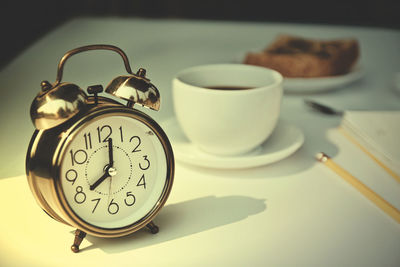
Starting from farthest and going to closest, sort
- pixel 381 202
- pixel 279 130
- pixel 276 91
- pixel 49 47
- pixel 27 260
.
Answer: pixel 49 47 → pixel 279 130 → pixel 276 91 → pixel 381 202 → pixel 27 260

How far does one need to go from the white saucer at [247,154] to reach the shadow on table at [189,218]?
0.07 metres

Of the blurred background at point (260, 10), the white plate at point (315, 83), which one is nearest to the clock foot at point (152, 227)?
the white plate at point (315, 83)

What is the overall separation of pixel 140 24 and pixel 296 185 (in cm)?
122

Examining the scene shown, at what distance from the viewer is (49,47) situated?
4.45 feet

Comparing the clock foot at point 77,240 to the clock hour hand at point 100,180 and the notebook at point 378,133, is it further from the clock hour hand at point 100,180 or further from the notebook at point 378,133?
the notebook at point 378,133

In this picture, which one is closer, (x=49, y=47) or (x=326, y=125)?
(x=326, y=125)

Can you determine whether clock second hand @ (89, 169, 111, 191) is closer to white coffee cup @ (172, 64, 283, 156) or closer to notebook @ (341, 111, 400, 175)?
white coffee cup @ (172, 64, 283, 156)

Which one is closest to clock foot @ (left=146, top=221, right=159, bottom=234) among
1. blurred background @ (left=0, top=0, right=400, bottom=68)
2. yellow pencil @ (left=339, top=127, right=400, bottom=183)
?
yellow pencil @ (left=339, top=127, right=400, bottom=183)

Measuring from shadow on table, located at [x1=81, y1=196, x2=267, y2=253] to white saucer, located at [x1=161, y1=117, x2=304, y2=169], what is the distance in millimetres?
73

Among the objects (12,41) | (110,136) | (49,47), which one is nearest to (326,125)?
(110,136)

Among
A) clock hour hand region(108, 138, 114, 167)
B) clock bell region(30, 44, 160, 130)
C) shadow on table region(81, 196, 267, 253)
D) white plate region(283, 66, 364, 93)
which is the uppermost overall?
clock bell region(30, 44, 160, 130)

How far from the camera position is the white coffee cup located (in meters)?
0.75

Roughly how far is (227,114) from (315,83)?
1.59ft

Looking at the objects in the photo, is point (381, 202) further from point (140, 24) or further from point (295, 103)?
point (140, 24)
